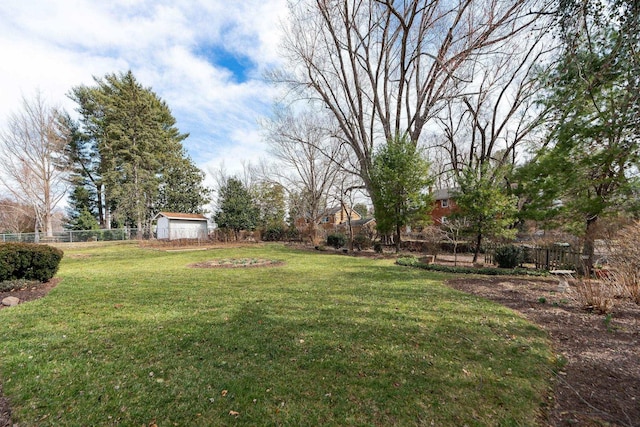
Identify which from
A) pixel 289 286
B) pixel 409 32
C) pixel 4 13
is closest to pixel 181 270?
pixel 289 286

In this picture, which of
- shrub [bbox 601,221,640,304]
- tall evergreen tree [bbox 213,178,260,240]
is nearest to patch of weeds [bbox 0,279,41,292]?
shrub [bbox 601,221,640,304]

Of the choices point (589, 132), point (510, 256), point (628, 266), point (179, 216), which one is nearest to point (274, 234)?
point (179, 216)

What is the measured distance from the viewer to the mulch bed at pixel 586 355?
2.26 metres

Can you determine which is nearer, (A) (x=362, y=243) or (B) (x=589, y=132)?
(B) (x=589, y=132)

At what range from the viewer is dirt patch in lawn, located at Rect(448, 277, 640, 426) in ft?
7.46

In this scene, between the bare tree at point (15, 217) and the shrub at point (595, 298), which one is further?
the bare tree at point (15, 217)

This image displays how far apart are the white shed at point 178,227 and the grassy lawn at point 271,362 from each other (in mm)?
21324

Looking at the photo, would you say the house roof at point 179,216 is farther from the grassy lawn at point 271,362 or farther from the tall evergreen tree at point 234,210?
the grassy lawn at point 271,362

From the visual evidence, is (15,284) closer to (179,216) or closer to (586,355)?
(586,355)

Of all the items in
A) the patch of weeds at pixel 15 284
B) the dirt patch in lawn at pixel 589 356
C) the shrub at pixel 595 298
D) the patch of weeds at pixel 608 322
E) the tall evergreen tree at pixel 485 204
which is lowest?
the dirt patch in lawn at pixel 589 356

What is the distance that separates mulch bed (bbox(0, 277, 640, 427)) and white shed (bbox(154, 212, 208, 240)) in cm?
2009

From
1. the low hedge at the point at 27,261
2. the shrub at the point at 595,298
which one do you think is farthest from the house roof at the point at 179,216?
the shrub at the point at 595,298

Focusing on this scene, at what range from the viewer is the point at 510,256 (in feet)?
33.7

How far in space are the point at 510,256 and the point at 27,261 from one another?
1500 cm
